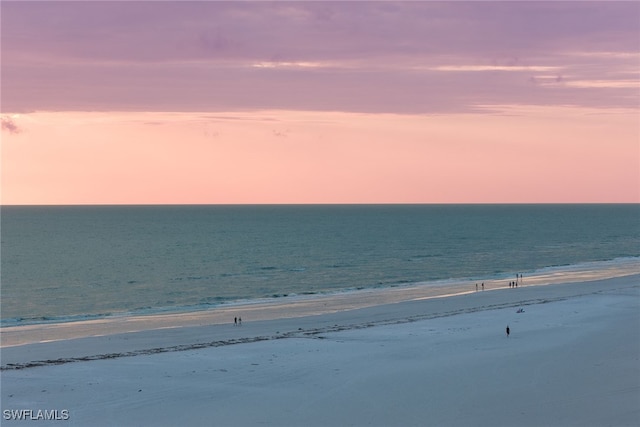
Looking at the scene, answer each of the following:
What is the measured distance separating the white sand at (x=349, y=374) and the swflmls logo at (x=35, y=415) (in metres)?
0.26

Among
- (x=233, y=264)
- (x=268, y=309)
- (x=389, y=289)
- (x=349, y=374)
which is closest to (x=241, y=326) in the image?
(x=268, y=309)

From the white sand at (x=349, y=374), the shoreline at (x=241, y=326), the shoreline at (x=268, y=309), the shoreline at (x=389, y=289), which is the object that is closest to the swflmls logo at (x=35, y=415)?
the white sand at (x=349, y=374)

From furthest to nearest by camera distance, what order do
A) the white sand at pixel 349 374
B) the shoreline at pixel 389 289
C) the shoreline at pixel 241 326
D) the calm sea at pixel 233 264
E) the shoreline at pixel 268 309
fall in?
the calm sea at pixel 233 264
the shoreline at pixel 389 289
the shoreline at pixel 268 309
the shoreline at pixel 241 326
the white sand at pixel 349 374

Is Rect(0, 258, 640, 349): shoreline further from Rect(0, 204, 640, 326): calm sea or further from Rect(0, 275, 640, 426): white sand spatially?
Rect(0, 204, 640, 326): calm sea

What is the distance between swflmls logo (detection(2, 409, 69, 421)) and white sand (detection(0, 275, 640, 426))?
259mm

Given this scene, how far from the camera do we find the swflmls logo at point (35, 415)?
24422 millimetres

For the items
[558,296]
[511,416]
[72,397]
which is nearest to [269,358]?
[72,397]

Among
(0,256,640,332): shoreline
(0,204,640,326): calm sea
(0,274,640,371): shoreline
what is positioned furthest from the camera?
(0,204,640,326): calm sea

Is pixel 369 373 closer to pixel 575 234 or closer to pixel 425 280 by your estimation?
pixel 425 280

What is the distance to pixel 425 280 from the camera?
7619 centimetres

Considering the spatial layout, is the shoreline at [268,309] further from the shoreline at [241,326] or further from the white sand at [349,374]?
the white sand at [349,374]

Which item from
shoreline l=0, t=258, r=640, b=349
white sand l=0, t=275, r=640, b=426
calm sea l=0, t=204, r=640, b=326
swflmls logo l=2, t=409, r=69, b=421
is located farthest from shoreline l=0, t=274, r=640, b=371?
swflmls logo l=2, t=409, r=69, b=421

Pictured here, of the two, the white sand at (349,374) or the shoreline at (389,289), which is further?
the shoreline at (389,289)

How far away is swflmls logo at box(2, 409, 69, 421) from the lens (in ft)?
80.1
